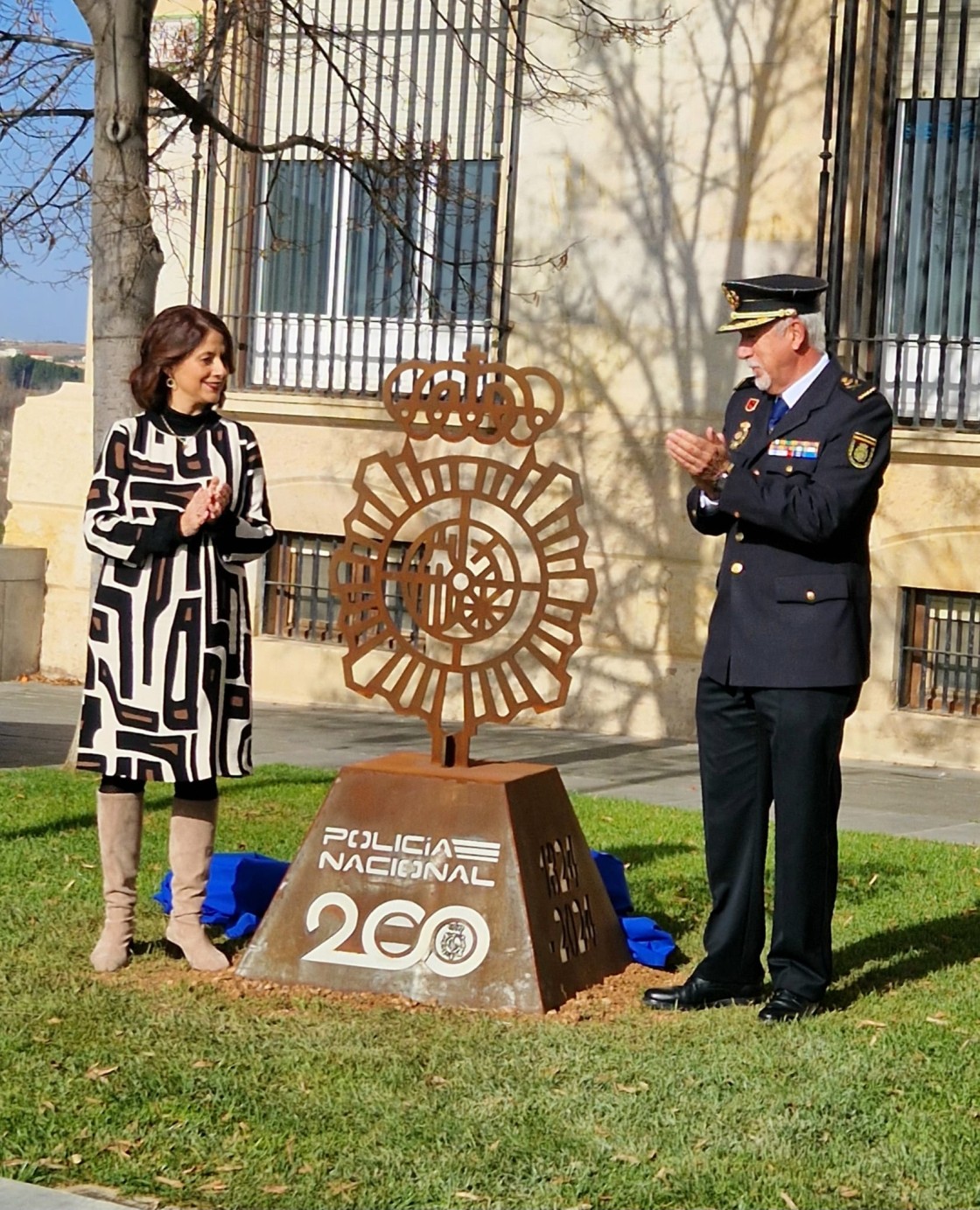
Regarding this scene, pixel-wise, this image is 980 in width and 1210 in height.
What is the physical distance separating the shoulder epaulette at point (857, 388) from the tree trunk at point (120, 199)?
4816 millimetres

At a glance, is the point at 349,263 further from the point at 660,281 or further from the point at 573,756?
the point at 573,756

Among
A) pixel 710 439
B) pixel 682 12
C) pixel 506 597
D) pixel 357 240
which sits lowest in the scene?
pixel 506 597

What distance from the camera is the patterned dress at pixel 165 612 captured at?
607 cm

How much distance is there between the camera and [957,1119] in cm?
481

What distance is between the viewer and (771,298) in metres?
5.61

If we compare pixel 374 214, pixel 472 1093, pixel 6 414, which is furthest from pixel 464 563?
pixel 6 414

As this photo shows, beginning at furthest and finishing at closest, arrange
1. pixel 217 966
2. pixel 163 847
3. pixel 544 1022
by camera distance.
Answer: pixel 163 847 < pixel 217 966 < pixel 544 1022

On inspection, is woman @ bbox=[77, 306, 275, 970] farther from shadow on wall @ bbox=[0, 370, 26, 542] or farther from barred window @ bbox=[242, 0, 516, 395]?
shadow on wall @ bbox=[0, 370, 26, 542]

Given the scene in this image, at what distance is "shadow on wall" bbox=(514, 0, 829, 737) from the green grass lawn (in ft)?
22.2

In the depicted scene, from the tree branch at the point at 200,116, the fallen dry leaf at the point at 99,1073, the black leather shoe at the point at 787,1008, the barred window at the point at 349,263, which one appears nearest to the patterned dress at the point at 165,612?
the fallen dry leaf at the point at 99,1073

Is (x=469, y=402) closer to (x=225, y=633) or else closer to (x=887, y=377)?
(x=225, y=633)

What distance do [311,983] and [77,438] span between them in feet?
34.8

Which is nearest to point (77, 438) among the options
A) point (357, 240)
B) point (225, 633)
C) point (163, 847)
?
point (357, 240)

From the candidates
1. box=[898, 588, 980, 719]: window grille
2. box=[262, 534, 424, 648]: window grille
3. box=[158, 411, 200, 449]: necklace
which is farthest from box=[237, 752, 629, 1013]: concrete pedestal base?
box=[262, 534, 424, 648]: window grille
